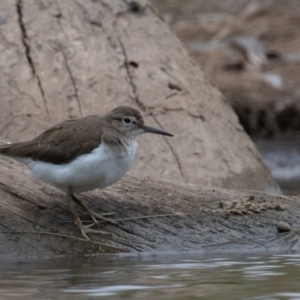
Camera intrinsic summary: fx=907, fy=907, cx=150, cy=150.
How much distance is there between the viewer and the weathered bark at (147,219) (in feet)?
24.3

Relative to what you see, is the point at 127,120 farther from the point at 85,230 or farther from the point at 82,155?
→ the point at 85,230

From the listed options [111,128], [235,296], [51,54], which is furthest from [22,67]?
[235,296]

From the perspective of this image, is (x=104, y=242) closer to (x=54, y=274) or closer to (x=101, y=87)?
(x=54, y=274)

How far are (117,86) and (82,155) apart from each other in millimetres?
4103

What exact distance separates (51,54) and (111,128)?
3.88 metres

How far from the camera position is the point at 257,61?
18672mm

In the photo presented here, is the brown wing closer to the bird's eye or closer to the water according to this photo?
the bird's eye

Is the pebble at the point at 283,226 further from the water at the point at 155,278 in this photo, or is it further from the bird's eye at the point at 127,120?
the bird's eye at the point at 127,120

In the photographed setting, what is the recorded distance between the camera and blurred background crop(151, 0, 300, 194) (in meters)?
16.5

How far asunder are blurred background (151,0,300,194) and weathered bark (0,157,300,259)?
5283 millimetres

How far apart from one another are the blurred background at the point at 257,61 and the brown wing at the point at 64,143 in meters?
6.11

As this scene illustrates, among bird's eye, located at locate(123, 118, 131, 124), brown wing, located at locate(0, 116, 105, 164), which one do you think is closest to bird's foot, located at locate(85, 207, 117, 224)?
brown wing, located at locate(0, 116, 105, 164)

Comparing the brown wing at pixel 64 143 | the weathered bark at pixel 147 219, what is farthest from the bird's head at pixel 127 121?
the weathered bark at pixel 147 219

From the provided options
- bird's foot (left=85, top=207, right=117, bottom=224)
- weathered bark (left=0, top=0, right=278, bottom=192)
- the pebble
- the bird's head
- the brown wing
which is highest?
weathered bark (left=0, top=0, right=278, bottom=192)
